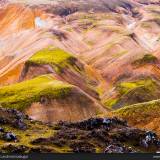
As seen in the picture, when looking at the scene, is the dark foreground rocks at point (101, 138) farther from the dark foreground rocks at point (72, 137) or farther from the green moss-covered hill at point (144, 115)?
the green moss-covered hill at point (144, 115)

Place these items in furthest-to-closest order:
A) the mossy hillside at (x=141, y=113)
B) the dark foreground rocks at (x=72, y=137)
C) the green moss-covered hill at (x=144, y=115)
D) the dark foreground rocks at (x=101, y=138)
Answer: the mossy hillside at (x=141, y=113)
the green moss-covered hill at (x=144, y=115)
the dark foreground rocks at (x=101, y=138)
the dark foreground rocks at (x=72, y=137)

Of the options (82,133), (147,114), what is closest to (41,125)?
(82,133)

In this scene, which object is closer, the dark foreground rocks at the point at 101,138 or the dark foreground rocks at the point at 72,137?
the dark foreground rocks at the point at 72,137

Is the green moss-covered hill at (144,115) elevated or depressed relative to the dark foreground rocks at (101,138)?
elevated

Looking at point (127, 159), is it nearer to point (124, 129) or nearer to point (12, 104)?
point (124, 129)

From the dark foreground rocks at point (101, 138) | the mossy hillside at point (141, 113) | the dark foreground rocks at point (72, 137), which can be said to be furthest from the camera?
the mossy hillside at point (141, 113)

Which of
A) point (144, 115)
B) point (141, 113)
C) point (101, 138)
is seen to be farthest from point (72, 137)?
point (141, 113)

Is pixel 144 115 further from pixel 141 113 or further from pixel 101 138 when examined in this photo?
pixel 101 138

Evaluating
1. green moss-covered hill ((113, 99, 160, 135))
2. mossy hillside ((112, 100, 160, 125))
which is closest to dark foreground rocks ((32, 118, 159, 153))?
green moss-covered hill ((113, 99, 160, 135))

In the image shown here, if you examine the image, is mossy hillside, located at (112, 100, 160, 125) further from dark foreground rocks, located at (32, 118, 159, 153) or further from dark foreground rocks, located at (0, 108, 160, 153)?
dark foreground rocks, located at (0, 108, 160, 153)

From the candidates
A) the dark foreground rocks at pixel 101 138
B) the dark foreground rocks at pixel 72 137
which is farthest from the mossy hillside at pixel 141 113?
the dark foreground rocks at pixel 72 137
